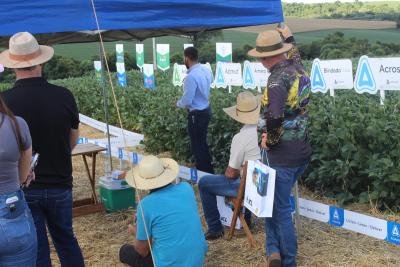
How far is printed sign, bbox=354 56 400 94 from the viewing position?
6875mm

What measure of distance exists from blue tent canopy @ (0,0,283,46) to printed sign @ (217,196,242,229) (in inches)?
66.0

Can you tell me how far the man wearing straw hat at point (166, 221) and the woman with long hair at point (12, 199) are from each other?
0.79m

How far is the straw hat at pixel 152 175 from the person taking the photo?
10.5ft

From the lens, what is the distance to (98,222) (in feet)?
17.9

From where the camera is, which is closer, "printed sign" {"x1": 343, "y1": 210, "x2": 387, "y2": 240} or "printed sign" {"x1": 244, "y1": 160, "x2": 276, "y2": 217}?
"printed sign" {"x1": 244, "y1": 160, "x2": 276, "y2": 217}

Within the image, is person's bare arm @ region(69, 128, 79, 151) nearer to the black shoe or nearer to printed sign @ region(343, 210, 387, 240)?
the black shoe

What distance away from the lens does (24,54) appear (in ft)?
10.5

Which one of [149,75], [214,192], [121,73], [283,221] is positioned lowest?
[121,73]

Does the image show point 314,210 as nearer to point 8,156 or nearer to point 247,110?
point 247,110

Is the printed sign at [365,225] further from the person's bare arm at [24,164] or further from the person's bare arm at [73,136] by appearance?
the person's bare arm at [24,164]

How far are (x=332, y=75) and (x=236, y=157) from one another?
4125mm

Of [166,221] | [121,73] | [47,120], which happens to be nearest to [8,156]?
[47,120]

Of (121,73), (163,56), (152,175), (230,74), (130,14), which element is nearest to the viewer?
(152,175)

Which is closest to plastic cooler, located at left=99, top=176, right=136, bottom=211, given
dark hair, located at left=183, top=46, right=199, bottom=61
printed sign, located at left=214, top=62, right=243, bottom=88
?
Answer: dark hair, located at left=183, top=46, right=199, bottom=61
